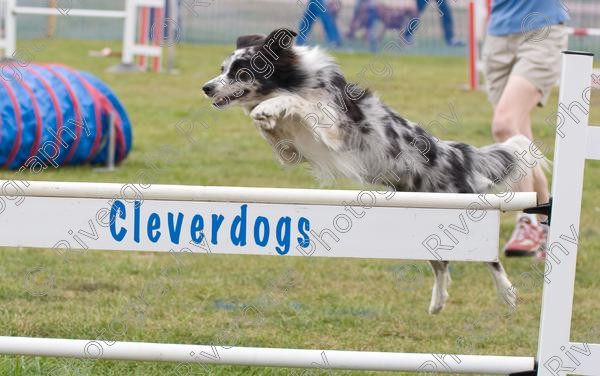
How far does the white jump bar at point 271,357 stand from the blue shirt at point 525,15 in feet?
8.87

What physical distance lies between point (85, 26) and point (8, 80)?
17.5 m

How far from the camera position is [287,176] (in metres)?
8.23

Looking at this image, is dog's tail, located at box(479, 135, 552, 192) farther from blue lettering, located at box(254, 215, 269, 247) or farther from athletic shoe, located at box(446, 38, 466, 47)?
athletic shoe, located at box(446, 38, 466, 47)

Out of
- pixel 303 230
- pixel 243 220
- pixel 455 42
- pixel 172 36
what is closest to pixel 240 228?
pixel 243 220

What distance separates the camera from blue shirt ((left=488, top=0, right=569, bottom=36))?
525 centimetres

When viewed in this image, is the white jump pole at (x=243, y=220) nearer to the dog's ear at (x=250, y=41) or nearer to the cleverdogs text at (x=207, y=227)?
the cleverdogs text at (x=207, y=227)

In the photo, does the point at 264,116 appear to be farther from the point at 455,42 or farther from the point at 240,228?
the point at 455,42

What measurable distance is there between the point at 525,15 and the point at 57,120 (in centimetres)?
412

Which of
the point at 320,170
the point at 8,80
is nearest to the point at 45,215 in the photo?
the point at 320,170

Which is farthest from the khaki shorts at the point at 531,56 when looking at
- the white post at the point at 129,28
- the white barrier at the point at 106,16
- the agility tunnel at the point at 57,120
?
the white post at the point at 129,28

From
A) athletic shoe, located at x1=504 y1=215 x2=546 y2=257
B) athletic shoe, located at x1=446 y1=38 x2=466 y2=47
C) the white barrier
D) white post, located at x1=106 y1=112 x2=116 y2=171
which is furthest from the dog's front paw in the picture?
athletic shoe, located at x1=446 y1=38 x2=466 y2=47

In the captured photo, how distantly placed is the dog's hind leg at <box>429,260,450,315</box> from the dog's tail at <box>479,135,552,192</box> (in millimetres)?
417

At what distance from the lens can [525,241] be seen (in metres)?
5.86

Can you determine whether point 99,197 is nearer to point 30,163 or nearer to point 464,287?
point 464,287
